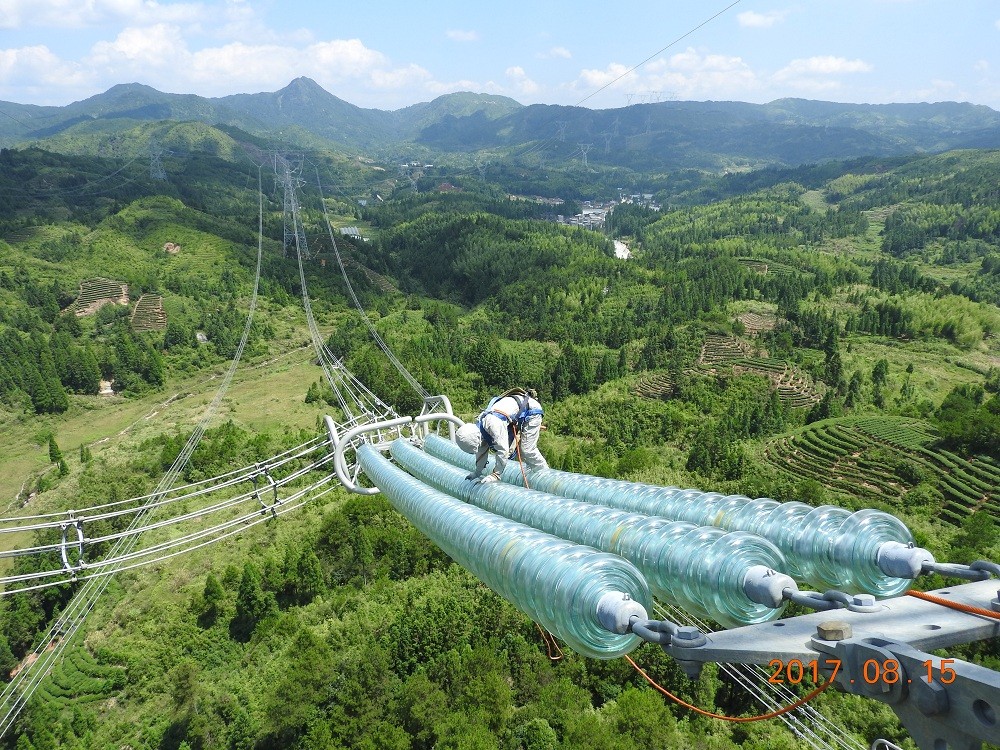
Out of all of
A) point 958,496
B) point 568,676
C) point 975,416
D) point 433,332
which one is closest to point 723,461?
point 958,496

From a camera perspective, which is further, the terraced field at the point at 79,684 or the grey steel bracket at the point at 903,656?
the terraced field at the point at 79,684

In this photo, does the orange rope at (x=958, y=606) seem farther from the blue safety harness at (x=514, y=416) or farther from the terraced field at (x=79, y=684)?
the terraced field at (x=79, y=684)

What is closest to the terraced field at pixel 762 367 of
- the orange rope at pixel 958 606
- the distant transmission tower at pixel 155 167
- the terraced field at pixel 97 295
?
the orange rope at pixel 958 606

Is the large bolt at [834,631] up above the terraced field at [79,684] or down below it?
above

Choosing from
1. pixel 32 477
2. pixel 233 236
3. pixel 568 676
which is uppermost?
pixel 233 236

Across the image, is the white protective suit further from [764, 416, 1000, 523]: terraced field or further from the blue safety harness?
[764, 416, 1000, 523]: terraced field

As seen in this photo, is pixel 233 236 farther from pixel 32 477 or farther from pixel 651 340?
pixel 651 340

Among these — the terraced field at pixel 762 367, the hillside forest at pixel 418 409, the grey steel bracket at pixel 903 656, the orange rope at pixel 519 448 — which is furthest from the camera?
the terraced field at pixel 762 367
